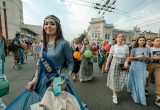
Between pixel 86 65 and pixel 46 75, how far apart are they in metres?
3.60

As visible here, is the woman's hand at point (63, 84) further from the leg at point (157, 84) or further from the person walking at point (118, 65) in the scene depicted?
the leg at point (157, 84)

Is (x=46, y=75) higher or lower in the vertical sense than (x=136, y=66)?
higher

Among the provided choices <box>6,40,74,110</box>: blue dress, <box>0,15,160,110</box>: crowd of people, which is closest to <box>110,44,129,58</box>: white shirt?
<box>0,15,160,110</box>: crowd of people

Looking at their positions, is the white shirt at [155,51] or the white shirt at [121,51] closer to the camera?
the white shirt at [121,51]

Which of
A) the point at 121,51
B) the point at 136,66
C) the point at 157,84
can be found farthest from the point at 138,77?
the point at 121,51

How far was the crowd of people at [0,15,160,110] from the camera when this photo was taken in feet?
4.50

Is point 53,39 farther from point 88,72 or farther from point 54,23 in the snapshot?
point 88,72

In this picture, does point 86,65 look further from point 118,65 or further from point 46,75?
point 46,75

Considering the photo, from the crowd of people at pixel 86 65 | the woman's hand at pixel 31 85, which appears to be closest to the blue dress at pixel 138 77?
the crowd of people at pixel 86 65

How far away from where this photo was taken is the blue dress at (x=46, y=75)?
1300 mm

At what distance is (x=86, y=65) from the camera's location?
498cm

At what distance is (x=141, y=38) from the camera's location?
10.1 feet

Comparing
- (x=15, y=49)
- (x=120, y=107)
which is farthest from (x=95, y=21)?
(x=120, y=107)

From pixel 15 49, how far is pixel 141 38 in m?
6.10
